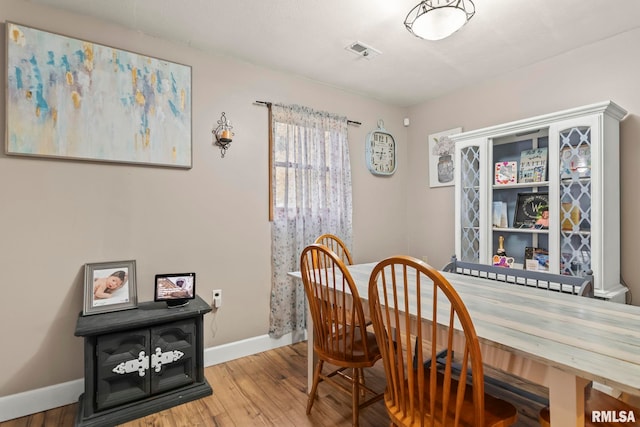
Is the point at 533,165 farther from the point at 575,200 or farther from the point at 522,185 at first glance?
the point at 575,200

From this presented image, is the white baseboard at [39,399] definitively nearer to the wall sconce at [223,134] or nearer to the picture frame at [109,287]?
the picture frame at [109,287]

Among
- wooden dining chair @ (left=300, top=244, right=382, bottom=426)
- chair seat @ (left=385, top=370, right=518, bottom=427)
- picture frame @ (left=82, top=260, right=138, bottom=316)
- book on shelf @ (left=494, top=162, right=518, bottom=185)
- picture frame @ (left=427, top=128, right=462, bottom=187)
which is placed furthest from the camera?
picture frame @ (left=427, top=128, right=462, bottom=187)

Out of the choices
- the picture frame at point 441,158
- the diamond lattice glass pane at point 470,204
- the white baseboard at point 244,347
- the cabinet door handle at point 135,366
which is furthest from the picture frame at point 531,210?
the cabinet door handle at point 135,366

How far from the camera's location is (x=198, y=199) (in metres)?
2.50

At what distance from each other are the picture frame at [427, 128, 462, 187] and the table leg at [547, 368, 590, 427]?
2673mm

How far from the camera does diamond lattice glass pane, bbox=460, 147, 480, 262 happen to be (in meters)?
2.92

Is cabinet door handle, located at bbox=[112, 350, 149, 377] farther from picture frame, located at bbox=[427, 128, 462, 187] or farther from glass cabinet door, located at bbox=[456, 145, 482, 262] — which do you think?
picture frame, located at bbox=[427, 128, 462, 187]

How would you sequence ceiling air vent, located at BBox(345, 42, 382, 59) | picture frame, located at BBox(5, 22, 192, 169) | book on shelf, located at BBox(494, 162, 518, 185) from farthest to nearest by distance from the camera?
book on shelf, located at BBox(494, 162, 518, 185) < ceiling air vent, located at BBox(345, 42, 382, 59) < picture frame, located at BBox(5, 22, 192, 169)

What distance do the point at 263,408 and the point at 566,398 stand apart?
1.59 meters

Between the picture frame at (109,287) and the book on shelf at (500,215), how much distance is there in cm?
284

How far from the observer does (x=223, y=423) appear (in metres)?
1.82

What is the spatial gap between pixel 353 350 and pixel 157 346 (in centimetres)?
120

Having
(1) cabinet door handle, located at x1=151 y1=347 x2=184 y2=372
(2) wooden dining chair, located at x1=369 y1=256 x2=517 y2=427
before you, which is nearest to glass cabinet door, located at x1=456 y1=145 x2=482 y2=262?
(2) wooden dining chair, located at x1=369 y1=256 x2=517 y2=427

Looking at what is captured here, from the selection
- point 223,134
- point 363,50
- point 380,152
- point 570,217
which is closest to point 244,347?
point 223,134
